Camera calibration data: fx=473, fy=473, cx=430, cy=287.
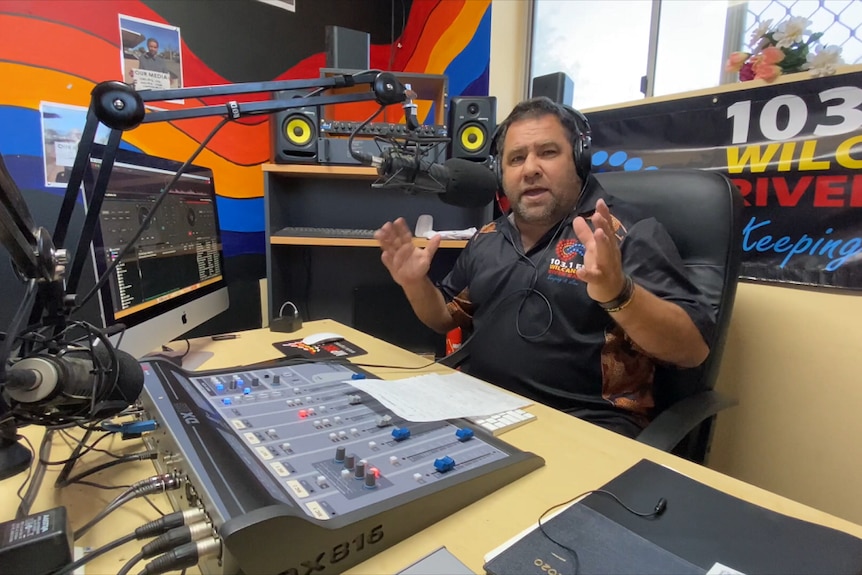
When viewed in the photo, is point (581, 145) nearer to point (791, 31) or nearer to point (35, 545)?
point (791, 31)

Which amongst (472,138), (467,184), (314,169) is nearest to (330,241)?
(314,169)

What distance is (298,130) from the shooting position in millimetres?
1876

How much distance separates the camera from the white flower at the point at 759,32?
123cm

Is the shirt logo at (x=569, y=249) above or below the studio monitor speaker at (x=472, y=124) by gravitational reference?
below

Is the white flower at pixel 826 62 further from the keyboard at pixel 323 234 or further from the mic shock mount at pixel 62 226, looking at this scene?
the keyboard at pixel 323 234

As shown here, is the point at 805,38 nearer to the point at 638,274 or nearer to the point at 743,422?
the point at 638,274

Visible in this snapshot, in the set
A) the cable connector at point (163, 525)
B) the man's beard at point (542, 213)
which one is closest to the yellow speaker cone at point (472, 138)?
the man's beard at point (542, 213)

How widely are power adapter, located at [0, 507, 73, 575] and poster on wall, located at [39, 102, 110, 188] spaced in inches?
64.5

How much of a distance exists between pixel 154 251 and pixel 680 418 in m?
1.04

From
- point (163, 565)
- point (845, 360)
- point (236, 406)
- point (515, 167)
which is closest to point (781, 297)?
point (845, 360)

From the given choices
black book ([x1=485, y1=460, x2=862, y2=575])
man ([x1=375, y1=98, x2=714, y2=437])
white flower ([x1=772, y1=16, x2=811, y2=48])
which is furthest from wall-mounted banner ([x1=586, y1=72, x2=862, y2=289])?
black book ([x1=485, y1=460, x2=862, y2=575])

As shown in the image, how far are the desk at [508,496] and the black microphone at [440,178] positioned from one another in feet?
1.31

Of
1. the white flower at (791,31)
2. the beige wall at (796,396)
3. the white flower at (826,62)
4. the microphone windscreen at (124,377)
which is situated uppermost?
the white flower at (791,31)

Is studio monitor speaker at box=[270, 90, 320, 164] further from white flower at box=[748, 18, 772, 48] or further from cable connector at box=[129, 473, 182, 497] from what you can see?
cable connector at box=[129, 473, 182, 497]
